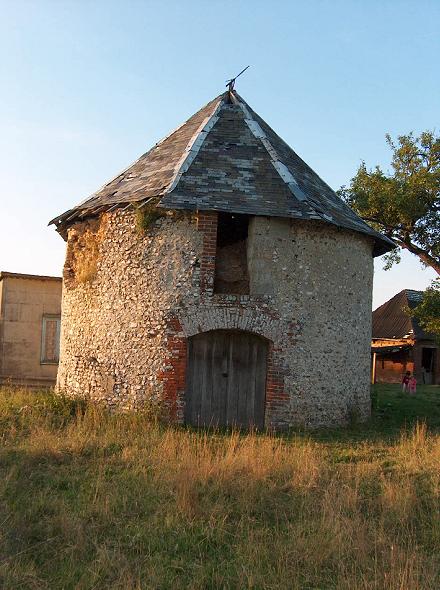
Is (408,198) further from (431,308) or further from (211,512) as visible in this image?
(211,512)

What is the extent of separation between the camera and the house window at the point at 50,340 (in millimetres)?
17781

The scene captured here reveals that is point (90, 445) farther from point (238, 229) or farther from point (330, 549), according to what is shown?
point (238, 229)

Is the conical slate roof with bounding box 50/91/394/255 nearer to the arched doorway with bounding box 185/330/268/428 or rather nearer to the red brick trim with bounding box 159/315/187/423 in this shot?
the red brick trim with bounding box 159/315/187/423

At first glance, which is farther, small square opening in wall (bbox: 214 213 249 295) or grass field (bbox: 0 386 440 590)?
small square opening in wall (bbox: 214 213 249 295)

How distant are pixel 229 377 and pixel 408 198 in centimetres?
1039

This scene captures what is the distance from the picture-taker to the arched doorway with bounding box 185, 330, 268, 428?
37.1ft

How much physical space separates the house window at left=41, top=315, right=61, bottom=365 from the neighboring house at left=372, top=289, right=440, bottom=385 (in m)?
16.2

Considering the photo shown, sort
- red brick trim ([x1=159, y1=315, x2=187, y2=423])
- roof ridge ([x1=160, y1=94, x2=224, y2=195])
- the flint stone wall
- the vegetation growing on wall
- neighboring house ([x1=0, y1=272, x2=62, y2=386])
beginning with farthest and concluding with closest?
neighboring house ([x1=0, y1=272, x2=62, y2=386])
roof ridge ([x1=160, y1=94, x2=224, y2=195])
the vegetation growing on wall
the flint stone wall
red brick trim ([x1=159, y1=315, x2=187, y2=423])

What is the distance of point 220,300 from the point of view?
10984mm

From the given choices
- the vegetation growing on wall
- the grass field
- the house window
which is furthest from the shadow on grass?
the house window

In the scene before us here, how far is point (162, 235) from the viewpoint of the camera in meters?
11.3

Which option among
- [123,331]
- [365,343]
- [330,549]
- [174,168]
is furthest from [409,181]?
[330,549]

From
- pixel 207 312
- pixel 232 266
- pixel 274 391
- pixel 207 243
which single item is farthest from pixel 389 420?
pixel 207 243

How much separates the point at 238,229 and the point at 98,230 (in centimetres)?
282
